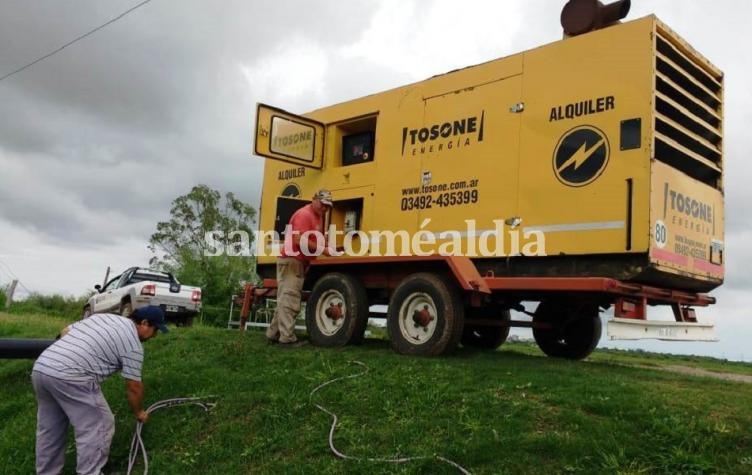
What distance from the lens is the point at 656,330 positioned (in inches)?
259

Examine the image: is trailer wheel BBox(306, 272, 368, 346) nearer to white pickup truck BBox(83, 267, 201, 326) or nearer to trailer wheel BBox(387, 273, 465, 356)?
trailer wheel BBox(387, 273, 465, 356)

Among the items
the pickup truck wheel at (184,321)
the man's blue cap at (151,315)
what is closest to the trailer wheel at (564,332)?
the man's blue cap at (151,315)

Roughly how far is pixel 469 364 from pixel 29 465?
4.20 metres

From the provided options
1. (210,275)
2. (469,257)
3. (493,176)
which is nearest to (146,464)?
(469,257)

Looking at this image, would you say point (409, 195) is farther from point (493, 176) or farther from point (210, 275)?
point (210, 275)

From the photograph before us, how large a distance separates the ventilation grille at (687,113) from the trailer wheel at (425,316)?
2.61 meters

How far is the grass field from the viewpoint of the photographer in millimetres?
4520

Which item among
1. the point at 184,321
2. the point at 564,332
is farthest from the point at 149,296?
the point at 564,332

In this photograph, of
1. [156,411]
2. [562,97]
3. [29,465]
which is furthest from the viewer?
[562,97]

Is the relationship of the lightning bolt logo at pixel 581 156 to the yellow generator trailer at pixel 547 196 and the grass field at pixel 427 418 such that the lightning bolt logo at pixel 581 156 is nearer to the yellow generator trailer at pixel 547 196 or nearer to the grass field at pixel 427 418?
the yellow generator trailer at pixel 547 196

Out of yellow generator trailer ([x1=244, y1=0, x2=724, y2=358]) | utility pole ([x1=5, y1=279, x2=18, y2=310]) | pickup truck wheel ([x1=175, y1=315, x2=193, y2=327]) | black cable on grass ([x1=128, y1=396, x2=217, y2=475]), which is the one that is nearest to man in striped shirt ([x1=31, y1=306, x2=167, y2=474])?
black cable on grass ([x1=128, y1=396, x2=217, y2=475])

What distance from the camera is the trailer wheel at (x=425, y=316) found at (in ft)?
23.1

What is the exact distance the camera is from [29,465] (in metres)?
6.12

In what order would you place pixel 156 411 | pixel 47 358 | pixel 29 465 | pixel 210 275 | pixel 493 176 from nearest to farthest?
pixel 47 358 → pixel 29 465 → pixel 156 411 → pixel 493 176 → pixel 210 275
